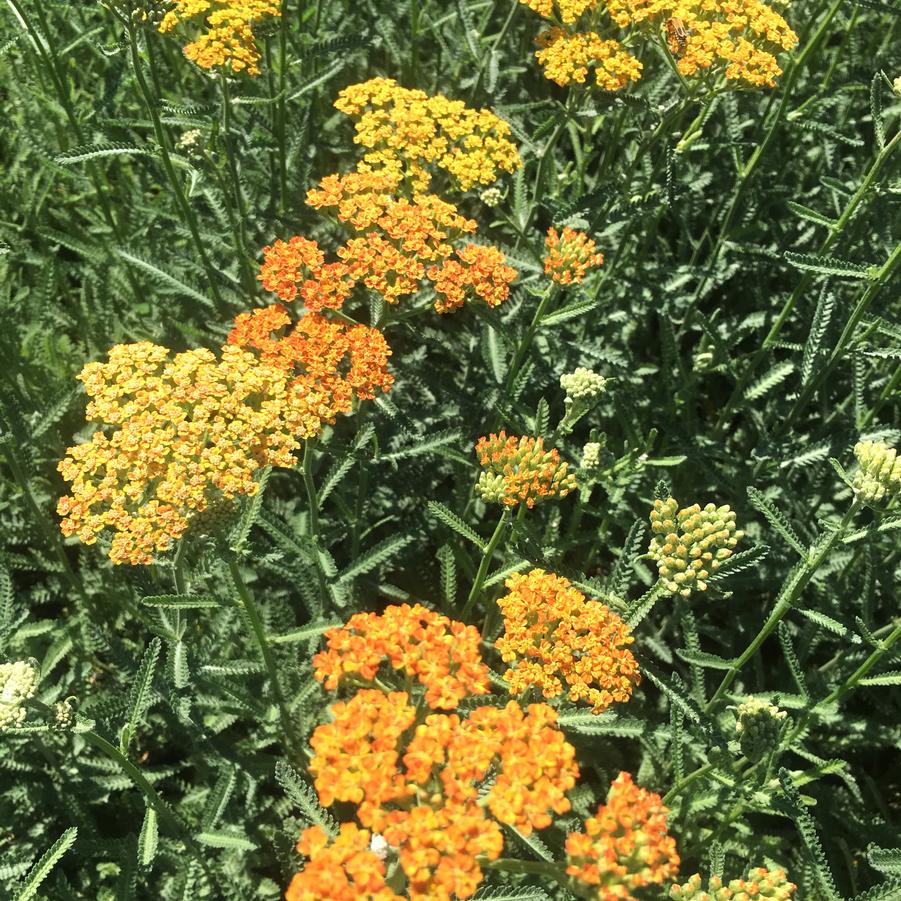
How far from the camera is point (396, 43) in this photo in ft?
23.4

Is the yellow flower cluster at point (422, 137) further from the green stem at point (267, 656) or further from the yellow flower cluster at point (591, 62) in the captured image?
the green stem at point (267, 656)

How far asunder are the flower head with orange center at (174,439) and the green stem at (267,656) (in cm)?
39

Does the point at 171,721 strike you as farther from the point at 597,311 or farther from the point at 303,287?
the point at 597,311

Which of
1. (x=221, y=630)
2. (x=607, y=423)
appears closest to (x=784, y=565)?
(x=607, y=423)

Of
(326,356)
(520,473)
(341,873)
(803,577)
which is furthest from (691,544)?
(341,873)

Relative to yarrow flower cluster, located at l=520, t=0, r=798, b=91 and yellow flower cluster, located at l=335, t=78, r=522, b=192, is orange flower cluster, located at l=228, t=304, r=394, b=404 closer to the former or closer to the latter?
yellow flower cluster, located at l=335, t=78, r=522, b=192

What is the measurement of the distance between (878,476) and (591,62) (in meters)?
3.14

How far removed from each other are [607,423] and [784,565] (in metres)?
1.68

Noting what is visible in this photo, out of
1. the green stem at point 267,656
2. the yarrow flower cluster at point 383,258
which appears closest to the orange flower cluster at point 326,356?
the yarrow flower cluster at point 383,258

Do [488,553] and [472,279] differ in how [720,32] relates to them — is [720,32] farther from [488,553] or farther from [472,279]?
[488,553]

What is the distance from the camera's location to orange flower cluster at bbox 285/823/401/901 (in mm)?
2984

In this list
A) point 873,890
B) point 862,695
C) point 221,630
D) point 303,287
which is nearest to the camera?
point 873,890

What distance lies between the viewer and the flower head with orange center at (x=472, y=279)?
4969 mm

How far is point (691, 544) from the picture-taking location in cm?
445
